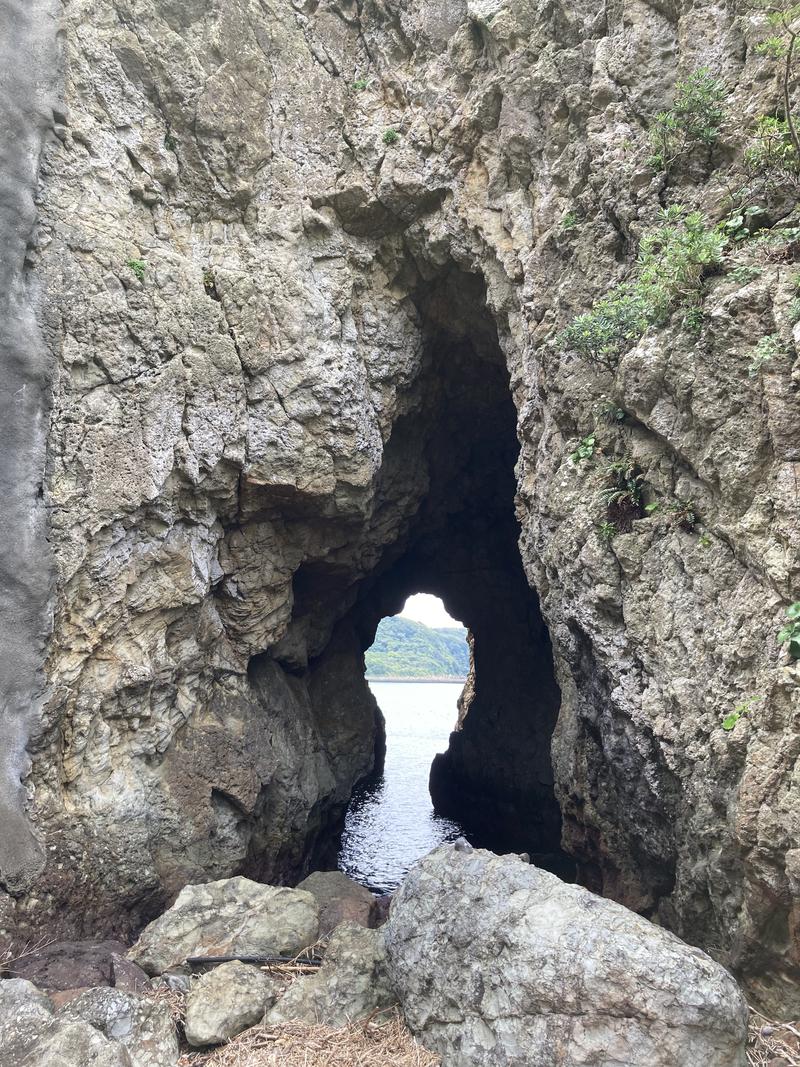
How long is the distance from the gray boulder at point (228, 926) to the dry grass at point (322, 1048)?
34.9 inches

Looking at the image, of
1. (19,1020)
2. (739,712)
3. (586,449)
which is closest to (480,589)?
(586,449)

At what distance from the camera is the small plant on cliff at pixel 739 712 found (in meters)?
4.13

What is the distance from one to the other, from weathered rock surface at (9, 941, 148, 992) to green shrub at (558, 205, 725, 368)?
614 centimetres

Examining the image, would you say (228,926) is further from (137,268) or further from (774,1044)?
(137,268)

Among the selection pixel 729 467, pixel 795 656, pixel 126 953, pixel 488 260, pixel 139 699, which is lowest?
pixel 126 953

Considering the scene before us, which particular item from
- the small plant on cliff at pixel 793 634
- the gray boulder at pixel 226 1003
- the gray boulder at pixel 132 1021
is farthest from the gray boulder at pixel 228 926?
the small plant on cliff at pixel 793 634

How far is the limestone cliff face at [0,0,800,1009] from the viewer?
4613 millimetres

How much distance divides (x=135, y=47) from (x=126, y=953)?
9072 mm

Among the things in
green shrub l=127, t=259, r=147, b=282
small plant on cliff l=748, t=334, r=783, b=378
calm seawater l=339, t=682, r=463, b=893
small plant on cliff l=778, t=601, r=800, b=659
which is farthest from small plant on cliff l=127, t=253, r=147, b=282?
calm seawater l=339, t=682, r=463, b=893

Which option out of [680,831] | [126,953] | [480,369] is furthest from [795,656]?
[480,369]

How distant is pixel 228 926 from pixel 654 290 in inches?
235

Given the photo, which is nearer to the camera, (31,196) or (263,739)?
(31,196)

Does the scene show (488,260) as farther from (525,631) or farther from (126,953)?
(525,631)

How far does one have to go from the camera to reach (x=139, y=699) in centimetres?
667
